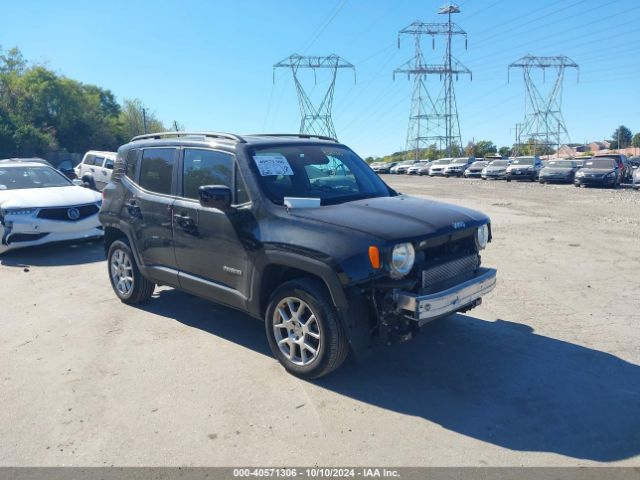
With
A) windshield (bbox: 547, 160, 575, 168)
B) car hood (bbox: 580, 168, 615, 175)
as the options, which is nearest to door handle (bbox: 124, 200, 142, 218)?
car hood (bbox: 580, 168, 615, 175)

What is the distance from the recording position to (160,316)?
6000 millimetres

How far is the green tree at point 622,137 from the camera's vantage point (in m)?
101

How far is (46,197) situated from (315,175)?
673 centimetres

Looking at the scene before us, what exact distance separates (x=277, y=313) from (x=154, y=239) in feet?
6.43

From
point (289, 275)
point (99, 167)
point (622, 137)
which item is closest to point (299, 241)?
point (289, 275)

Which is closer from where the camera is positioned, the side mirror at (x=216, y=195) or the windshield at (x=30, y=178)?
the side mirror at (x=216, y=195)

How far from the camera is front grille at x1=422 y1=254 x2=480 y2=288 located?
13.6ft

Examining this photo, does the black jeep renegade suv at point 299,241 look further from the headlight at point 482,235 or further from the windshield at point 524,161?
Result: the windshield at point 524,161

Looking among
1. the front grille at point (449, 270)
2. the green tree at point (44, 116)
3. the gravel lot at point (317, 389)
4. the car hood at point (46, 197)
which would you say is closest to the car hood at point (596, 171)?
the gravel lot at point (317, 389)

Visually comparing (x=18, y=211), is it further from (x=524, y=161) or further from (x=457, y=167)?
(x=457, y=167)

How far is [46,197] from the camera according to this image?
970 centimetres

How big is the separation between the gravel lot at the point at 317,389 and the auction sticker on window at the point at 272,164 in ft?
5.41

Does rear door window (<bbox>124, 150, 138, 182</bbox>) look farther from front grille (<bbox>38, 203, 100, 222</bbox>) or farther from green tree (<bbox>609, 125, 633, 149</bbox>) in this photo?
green tree (<bbox>609, 125, 633, 149</bbox>)

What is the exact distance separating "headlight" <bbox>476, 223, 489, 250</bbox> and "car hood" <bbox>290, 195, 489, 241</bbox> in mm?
58
